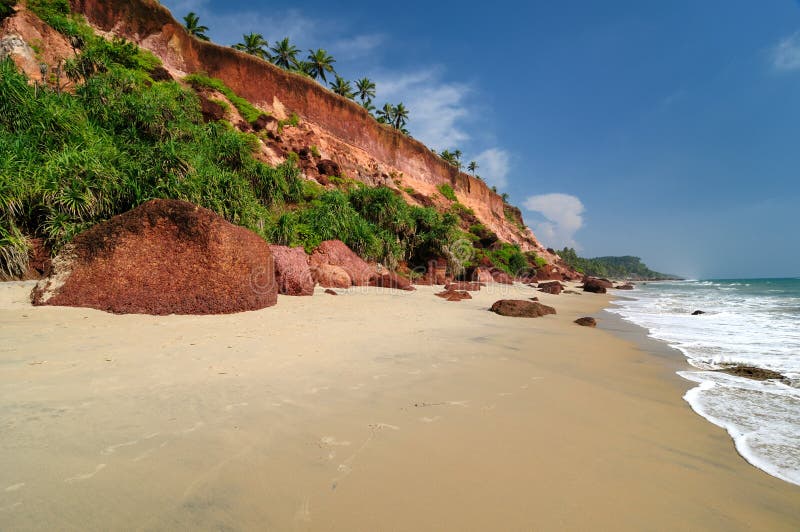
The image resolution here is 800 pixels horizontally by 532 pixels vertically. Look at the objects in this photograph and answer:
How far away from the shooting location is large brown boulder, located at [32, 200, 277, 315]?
522 cm

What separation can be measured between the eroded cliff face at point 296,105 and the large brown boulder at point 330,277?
1287 cm

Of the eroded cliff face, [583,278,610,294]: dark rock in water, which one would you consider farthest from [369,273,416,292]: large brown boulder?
[583,278,610,294]: dark rock in water

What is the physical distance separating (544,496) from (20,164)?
1058 cm

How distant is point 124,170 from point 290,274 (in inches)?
200

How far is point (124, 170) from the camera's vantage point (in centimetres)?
838

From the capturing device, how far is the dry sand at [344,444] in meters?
1.37

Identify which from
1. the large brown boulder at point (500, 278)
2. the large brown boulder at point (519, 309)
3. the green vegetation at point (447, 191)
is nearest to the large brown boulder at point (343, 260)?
the large brown boulder at point (519, 309)

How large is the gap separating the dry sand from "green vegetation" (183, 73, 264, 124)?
23.9 meters

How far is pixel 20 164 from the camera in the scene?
6715 mm

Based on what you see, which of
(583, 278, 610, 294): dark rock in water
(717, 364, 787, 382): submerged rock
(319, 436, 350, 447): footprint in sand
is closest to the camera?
(319, 436, 350, 447): footprint in sand

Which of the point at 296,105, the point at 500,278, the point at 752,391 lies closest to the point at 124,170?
the point at 752,391

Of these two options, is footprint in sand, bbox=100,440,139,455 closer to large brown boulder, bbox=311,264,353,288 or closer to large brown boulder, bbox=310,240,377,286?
large brown boulder, bbox=311,264,353,288

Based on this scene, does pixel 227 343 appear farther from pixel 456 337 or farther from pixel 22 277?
pixel 22 277

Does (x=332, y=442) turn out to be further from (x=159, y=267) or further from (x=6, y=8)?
(x=6, y=8)
